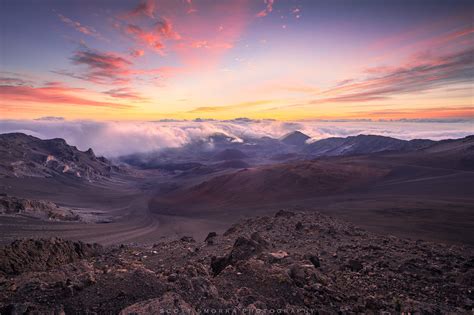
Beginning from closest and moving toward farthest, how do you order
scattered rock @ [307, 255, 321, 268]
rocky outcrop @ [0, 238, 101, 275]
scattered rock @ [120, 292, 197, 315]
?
1. scattered rock @ [120, 292, 197, 315]
2. scattered rock @ [307, 255, 321, 268]
3. rocky outcrop @ [0, 238, 101, 275]

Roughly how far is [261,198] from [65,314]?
55.3m

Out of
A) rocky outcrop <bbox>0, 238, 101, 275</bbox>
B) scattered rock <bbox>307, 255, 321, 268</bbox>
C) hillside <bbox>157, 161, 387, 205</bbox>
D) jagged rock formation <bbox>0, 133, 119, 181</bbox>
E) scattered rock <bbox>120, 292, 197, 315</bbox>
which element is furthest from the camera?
jagged rock formation <bbox>0, 133, 119, 181</bbox>

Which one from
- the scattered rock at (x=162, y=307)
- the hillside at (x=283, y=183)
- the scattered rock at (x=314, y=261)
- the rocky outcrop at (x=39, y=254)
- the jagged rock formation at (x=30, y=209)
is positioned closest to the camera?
the scattered rock at (x=162, y=307)

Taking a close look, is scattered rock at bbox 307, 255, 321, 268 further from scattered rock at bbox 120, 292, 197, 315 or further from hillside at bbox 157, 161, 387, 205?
hillside at bbox 157, 161, 387, 205

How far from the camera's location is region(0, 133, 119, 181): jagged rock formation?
88.3 metres

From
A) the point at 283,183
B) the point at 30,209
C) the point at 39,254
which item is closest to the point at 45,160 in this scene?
the point at 30,209

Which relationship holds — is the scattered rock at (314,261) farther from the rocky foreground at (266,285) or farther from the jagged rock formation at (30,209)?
the jagged rock formation at (30,209)

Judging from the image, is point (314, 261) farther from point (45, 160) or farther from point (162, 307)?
point (45, 160)

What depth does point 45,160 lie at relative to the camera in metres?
102

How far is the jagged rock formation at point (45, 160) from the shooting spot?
88312 millimetres

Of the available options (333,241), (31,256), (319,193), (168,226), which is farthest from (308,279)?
(319,193)

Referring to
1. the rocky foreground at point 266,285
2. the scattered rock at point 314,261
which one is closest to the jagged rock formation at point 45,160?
the rocky foreground at point 266,285

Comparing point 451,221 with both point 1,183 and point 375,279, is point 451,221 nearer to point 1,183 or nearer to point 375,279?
point 375,279

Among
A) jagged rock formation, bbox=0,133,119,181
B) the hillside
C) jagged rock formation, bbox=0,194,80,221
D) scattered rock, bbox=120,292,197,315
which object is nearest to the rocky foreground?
scattered rock, bbox=120,292,197,315
